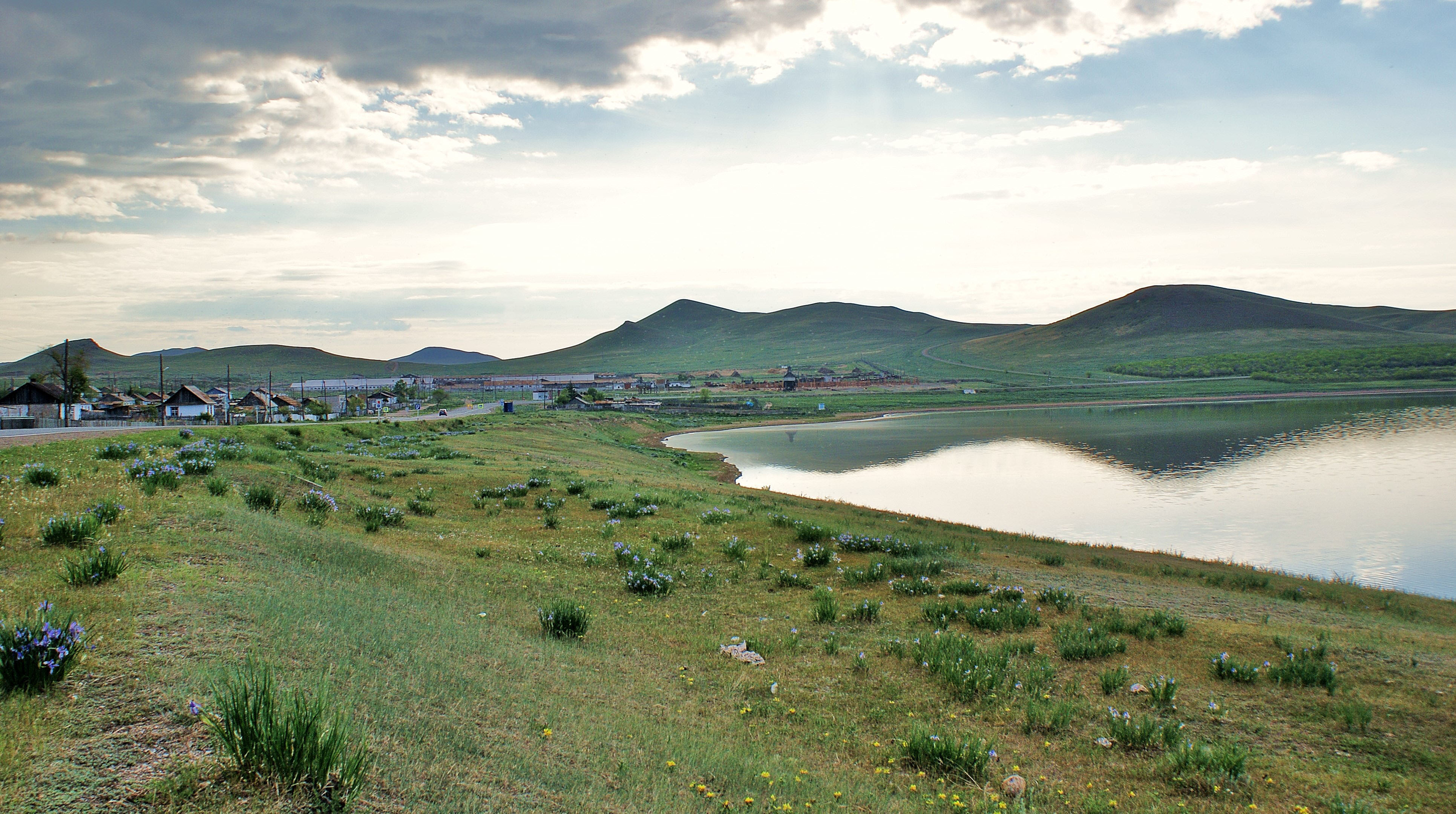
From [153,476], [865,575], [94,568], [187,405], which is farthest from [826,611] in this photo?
[187,405]

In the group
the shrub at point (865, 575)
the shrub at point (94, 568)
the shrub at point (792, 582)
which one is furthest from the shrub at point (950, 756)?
the shrub at point (94, 568)

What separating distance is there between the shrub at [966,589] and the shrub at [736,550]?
3.91 metres

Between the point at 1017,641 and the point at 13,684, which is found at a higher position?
the point at 13,684

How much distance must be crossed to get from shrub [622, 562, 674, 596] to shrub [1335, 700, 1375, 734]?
8.38 m

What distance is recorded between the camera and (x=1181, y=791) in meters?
5.76

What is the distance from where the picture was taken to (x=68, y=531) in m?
7.37

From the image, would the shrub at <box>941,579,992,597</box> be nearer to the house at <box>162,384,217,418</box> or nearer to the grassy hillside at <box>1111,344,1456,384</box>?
the house at <box>162,384,217,418</box>

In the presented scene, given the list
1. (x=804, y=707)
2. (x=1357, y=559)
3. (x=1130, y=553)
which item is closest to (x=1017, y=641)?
(x=804, y=707)

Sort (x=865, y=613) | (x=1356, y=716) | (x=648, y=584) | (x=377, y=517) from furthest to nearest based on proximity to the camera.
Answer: (x=377, y=517) < (x=648, y=584) < (x=865, y=613) < (x=1356, y=716)

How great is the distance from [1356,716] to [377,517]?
585 inches

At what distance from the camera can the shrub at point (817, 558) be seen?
14.4 metres

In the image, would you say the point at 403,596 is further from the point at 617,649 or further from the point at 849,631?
the point at 849,631

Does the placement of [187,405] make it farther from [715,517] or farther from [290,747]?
[290,747]

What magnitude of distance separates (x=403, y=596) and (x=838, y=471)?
44.9 meters
